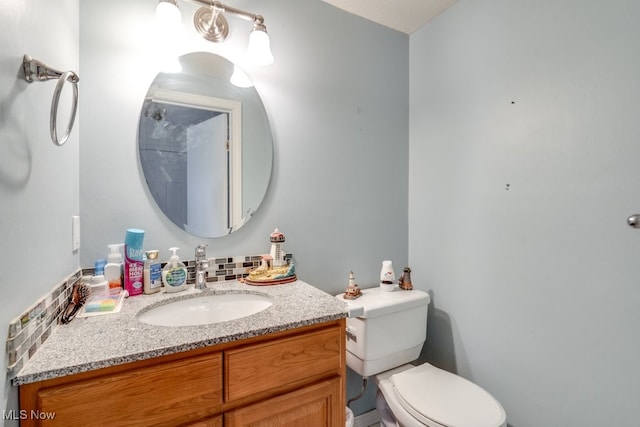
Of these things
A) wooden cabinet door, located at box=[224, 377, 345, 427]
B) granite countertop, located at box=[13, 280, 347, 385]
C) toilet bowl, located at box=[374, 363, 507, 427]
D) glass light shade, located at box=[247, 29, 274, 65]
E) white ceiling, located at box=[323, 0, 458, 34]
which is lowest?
toilet bowl, located at box=[374, 363, 507, 427]

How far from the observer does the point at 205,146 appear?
126cm

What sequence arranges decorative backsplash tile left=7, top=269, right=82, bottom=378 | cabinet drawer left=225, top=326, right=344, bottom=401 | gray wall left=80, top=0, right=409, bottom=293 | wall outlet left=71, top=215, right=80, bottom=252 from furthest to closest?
1. gray wall left=80, top=0, right=409, bottom=293
2. wall outlet left=71, top=215, right=80, bottom=252
3. cabinet drawer left=225, top=326, right=344, bottom=401
4. decorative backsplash tile left=7, top=269, right=82, bottom=378

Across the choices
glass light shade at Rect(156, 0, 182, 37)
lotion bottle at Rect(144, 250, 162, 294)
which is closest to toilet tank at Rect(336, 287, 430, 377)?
lotion bottle at Rect(144, 250, 162, 294)

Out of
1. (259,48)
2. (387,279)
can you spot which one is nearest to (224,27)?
(259,48)

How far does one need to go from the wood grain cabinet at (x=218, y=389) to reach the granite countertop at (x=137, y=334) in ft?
0.10

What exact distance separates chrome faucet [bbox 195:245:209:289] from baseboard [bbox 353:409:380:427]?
1163mm

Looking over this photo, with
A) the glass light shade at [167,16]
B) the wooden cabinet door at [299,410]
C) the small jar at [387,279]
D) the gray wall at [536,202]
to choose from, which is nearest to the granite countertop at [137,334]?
the wooden cabinet door at [299,410]

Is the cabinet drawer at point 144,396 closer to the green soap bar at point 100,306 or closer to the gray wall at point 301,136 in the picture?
the green soap bar at point 100,306

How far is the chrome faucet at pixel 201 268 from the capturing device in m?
1.16

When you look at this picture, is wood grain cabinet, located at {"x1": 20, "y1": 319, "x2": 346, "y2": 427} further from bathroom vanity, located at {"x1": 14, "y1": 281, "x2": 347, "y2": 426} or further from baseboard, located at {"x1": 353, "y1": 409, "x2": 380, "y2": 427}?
baseboard, located at {"x1": 353, "y1": 409, "x2": 380, "y2": 427}

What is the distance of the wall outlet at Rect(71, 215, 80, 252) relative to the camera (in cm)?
97

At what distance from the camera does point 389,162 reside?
1773mm

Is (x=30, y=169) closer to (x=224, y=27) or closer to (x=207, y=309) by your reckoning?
(x=207, y=309)

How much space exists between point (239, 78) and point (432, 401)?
1.57 m
